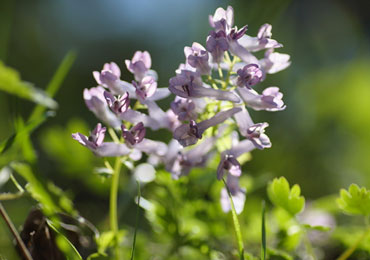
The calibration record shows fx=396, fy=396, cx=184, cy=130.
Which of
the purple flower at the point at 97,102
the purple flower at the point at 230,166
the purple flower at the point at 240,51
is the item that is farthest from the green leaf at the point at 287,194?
the purple flower at the point at 97,102

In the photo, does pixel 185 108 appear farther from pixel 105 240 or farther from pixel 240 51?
pixel 105 240

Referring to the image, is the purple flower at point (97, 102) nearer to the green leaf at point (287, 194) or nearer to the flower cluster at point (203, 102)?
the flower cluster at point (203, 102)

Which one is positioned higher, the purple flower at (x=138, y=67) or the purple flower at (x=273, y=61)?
the purple flower at (x=138, y=67)

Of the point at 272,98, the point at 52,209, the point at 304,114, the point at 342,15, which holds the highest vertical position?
the point at 272,98

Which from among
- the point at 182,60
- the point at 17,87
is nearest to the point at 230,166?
the point at 17,87

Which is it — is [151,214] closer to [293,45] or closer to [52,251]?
[52,251]

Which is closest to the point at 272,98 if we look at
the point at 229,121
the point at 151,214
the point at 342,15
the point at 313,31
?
the point at 229,121
